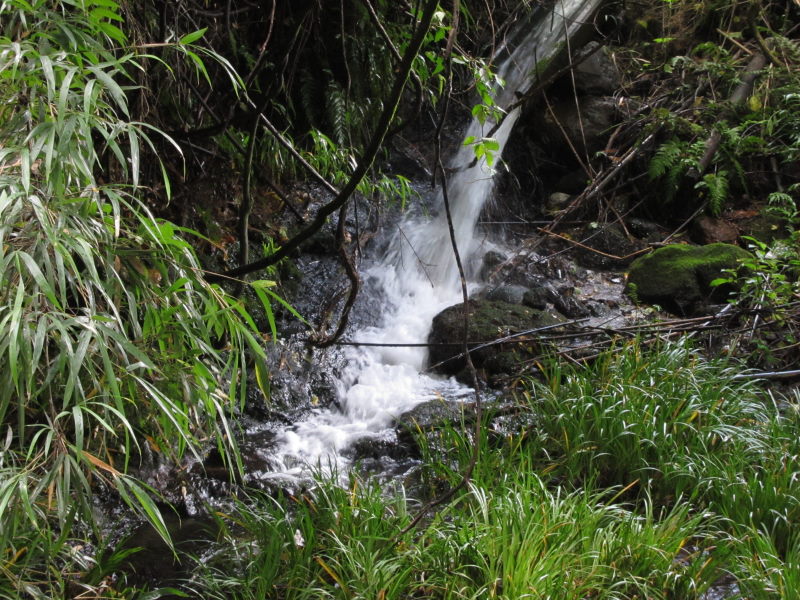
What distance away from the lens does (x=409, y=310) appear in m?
5.09

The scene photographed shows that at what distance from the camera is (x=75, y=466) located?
4.74 ft

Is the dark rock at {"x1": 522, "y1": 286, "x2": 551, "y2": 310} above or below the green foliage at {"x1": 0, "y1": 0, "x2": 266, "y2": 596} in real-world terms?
above

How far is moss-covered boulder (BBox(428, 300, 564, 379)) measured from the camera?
429cm

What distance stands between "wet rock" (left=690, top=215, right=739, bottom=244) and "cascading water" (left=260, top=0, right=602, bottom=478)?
72.1 inches

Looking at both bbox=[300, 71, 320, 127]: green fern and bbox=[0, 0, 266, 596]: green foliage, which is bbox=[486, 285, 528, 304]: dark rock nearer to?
bbox=[300, 71, 320, 127]: green fern

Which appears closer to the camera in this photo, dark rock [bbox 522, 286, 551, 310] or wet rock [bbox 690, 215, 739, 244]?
dark rock [bbox 522, 286, 551, 310]

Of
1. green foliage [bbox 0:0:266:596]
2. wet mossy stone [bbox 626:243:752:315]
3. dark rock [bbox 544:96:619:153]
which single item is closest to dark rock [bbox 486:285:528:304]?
wet mossy stone [bbox 626:243:752:315]

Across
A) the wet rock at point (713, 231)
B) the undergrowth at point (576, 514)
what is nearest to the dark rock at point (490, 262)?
the wet rock at point (713, 231)

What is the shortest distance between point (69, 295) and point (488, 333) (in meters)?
2.90

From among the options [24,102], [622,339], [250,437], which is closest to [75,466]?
[24,102]

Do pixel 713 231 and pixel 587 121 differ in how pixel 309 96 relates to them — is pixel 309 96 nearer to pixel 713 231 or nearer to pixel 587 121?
pixel 587 121

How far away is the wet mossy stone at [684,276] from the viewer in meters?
4.77

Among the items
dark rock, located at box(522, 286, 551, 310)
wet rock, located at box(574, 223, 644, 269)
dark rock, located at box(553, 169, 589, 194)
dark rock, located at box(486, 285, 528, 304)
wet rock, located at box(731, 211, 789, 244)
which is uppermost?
wet rock, located at box(731, 211, 789, 244)

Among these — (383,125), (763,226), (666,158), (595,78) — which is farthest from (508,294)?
(383,125)
